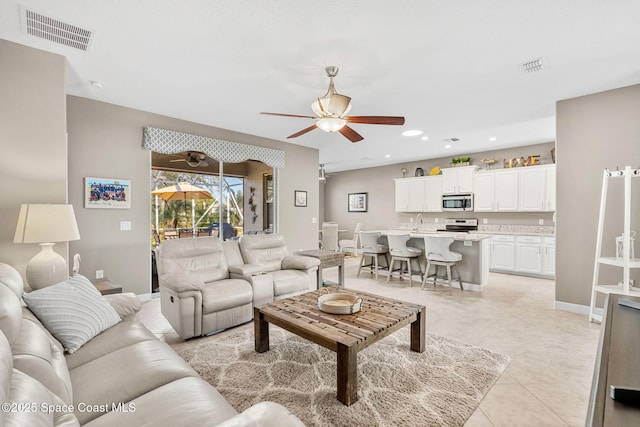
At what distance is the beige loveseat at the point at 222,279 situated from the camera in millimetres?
2861

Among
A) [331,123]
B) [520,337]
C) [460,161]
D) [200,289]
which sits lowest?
[520,337]

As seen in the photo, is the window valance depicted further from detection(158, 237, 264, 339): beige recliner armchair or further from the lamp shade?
the lamp shade

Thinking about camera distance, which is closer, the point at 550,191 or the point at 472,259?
the point at 472,259

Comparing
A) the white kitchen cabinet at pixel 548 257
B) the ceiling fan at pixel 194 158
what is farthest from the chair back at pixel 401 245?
the ceiling fan at pixel 194 158

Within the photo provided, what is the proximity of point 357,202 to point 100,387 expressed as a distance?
8.32 m

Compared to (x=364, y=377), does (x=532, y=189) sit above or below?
above

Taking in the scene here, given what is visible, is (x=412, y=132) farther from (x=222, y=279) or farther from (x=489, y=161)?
(x=222, y=279)

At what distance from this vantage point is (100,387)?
4.36ft

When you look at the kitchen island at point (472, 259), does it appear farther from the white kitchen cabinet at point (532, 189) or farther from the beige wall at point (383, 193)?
the beige wall at point (383, 193)

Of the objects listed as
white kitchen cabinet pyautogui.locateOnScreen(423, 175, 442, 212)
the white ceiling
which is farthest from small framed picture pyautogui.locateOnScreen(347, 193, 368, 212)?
the white ceiling

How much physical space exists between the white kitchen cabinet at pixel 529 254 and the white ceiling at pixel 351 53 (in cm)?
238

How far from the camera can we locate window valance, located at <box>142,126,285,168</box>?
165 inches

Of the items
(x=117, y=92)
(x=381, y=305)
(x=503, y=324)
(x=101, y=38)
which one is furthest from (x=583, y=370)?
(x=117, y=92)

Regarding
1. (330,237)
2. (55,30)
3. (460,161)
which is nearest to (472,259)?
(460,161)
